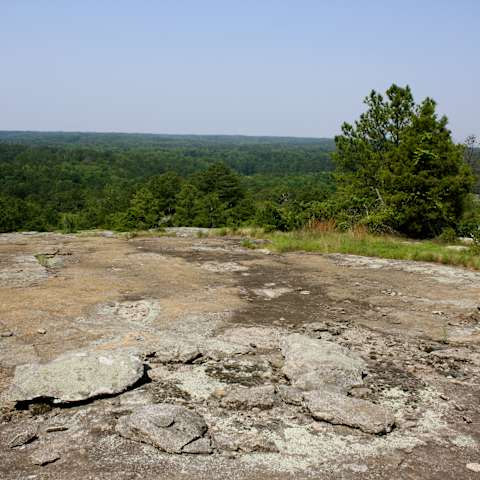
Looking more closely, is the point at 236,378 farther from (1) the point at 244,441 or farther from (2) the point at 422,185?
(2) the point at 422,185

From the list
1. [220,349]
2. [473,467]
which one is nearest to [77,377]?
[220,349]

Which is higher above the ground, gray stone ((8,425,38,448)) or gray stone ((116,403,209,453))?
gray stone ((116,403,209,453))

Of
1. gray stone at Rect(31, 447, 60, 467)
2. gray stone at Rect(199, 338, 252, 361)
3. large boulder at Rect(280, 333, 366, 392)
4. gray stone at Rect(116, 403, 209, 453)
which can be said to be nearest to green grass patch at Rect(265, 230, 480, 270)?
large boulder at Rect(280, 333, 366, 392)

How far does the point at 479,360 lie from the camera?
3.85 meters

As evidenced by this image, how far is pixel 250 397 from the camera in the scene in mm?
3037

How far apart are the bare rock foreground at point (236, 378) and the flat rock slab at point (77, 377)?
0.01 meters

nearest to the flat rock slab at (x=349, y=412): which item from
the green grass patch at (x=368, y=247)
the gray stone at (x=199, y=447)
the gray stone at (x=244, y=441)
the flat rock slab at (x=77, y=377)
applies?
the gray stone at (x=244, y=441)

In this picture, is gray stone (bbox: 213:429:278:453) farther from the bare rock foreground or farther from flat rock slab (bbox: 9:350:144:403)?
flat rock slab (bbox: 9:350:144:403)

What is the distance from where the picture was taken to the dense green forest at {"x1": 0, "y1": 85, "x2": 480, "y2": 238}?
10.9 metres

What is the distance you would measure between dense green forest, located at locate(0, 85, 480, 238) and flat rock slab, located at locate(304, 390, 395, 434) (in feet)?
25.4

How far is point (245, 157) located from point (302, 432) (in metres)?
121

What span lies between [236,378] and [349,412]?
83 cm

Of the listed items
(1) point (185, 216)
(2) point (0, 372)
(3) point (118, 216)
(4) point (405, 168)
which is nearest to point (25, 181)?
(3) point (118, 216)

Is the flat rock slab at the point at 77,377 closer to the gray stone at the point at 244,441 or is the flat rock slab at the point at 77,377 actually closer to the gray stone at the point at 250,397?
the gray stone at the point at 250,397
